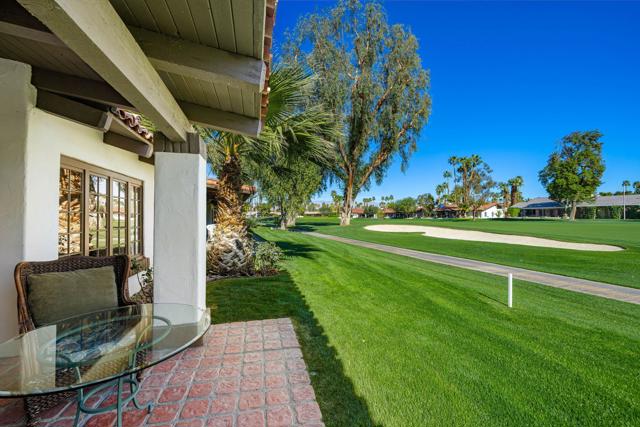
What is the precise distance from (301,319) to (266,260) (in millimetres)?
3363

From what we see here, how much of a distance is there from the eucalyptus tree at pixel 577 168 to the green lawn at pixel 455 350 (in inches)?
1849

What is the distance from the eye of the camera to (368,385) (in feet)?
8.24

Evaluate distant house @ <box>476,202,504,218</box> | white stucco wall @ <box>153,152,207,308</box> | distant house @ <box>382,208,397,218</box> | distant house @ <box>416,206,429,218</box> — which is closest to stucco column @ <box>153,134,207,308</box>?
white stucco wall @ <box>153,152,207,308</box>

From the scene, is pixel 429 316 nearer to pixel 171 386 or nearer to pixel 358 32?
pixel 171 386

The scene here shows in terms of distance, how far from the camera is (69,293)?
2.68 meters

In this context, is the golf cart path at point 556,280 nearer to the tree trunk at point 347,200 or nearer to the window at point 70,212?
the window at point 70,212

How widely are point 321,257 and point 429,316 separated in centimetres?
580

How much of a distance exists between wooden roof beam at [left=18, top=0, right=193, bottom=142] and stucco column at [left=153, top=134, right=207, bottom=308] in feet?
2.36

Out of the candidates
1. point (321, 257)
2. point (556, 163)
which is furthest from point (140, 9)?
point (556, 163)

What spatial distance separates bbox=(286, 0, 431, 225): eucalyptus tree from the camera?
18.8 meters

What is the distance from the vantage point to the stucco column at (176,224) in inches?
119

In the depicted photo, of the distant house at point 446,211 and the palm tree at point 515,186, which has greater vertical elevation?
the palm tree at point 515,186

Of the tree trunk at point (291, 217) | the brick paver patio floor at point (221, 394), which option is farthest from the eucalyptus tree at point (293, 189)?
the brick paver patio floor at point (221, 394)

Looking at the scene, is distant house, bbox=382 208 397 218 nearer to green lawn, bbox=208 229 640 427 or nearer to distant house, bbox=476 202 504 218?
distant house, bbox=476 202 504 218
